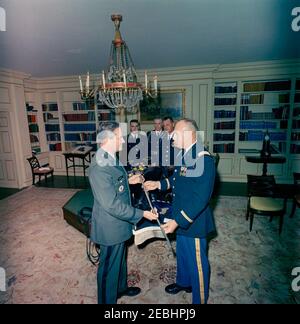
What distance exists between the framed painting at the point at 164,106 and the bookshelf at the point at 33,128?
362 cm

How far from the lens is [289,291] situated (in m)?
2.80

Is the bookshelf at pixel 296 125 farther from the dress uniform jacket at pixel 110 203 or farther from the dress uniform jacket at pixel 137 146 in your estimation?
the dress uniform jacket at pixel 110 203

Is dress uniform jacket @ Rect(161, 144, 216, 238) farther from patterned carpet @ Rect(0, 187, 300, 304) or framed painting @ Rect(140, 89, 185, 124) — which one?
framed painting @ Rect(140, 89, 185, 124)

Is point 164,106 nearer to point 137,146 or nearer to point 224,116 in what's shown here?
point 224,116

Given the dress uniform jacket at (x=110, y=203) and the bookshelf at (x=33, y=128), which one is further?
the bookshelf at (x=33, y=128)

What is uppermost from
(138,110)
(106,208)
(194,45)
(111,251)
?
(194,45)

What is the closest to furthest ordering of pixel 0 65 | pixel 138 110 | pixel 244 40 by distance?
pixel 244 40, pixel 0 65, pixel 138 110

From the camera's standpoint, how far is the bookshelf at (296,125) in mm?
6457

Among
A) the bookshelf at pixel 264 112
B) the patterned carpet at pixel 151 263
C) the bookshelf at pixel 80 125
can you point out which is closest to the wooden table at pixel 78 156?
the bookshelf at pixel 80 125

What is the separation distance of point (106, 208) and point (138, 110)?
576 cm

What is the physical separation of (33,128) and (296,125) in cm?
800

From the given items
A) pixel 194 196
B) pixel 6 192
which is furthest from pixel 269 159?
pixel 6 192
